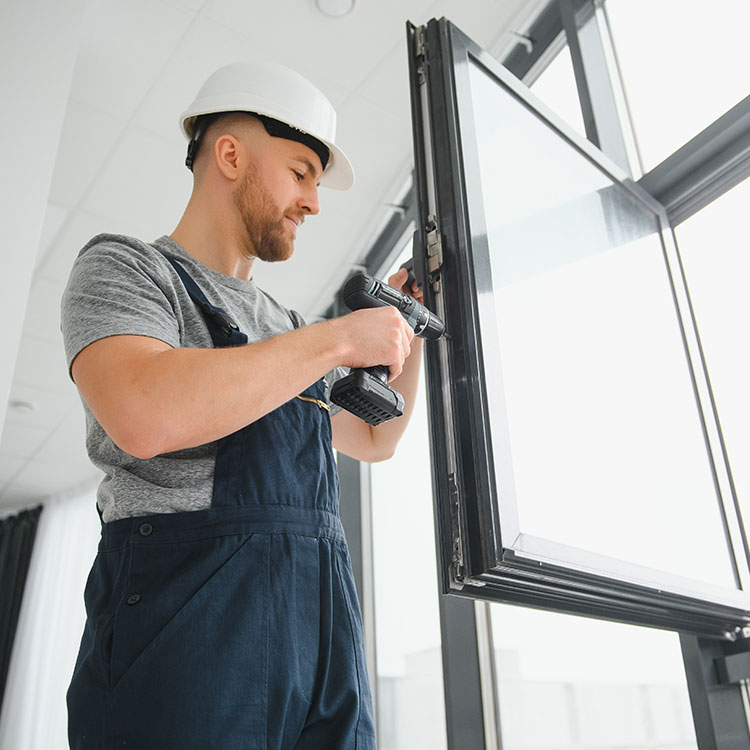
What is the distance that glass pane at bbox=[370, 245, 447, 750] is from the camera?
8.05 feet

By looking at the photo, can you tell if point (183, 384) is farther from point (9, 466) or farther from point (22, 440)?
point (9, 466)

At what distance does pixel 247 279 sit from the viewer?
1.26m

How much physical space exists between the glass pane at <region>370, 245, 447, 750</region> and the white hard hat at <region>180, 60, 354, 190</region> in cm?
140

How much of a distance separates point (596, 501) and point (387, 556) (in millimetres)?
1848

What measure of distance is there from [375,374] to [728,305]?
1028 millimetres

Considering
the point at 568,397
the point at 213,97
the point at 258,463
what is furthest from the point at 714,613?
Answer: the point at 213,97

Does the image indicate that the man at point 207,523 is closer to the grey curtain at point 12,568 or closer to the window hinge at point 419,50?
the window hinge at point 419,50

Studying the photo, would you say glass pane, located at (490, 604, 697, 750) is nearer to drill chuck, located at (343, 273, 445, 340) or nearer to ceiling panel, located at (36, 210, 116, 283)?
drill chuck, located at (343, 273, 445, 340)

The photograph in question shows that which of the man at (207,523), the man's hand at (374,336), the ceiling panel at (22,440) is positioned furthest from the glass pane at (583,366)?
the ceiling panel at (22,440)

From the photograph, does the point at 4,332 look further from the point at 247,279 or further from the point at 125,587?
the point at 125,587

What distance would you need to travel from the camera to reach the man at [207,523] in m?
0.79

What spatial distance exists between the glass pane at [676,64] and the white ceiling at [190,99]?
38 cm

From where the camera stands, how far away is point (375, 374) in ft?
3.21

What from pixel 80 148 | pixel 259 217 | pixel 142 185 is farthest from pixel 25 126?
pixel 142 185
